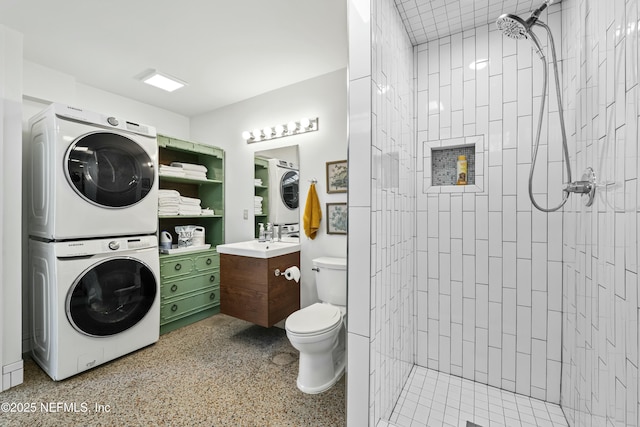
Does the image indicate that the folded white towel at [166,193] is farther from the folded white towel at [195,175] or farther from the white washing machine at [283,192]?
the white washing machine at [283,192]

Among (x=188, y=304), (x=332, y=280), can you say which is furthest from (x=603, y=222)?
(x=188, y=304)

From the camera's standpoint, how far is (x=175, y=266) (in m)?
2.56

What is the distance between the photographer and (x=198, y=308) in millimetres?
2777

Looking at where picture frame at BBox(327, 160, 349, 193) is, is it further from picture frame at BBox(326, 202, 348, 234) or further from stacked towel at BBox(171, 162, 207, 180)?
stacked towel at BBox(171, 162, 207, 180)

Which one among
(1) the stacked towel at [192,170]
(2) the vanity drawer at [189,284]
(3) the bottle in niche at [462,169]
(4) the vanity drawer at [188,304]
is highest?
(1) the stacked towel at [192,170]

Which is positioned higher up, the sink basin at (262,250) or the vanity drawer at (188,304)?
the sink basin at (262,250)

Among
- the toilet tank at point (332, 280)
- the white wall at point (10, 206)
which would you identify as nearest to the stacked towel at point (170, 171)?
the white wall at point (10, 206)

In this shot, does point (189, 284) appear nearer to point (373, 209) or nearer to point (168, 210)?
point (168, 210)

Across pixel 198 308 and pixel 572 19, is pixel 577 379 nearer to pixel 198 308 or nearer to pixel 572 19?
pixel 572 19

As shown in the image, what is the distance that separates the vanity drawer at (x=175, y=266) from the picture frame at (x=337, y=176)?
1.55 m

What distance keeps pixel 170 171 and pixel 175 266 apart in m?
0.91

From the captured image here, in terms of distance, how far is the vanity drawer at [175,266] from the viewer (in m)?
2.47

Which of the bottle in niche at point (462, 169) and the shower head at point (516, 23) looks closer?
the shower head at point (516, 23)

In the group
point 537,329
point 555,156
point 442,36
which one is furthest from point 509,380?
point 442,36
